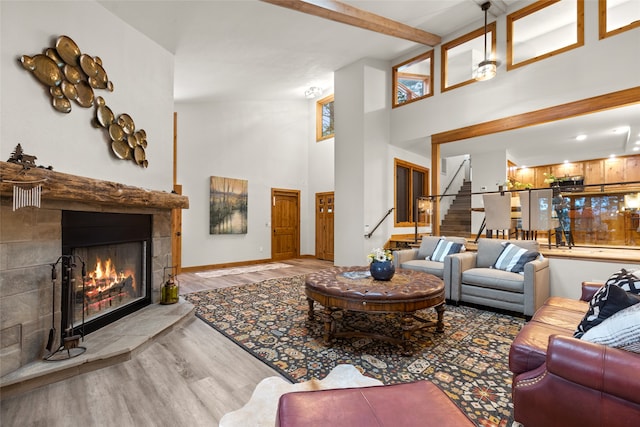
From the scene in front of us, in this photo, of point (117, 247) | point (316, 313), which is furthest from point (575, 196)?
point (117, 247)

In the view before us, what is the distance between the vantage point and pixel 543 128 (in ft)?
18.3

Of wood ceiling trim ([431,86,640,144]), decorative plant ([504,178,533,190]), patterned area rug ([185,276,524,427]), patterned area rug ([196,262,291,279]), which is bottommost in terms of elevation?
patterned area rug ([196,262,291,279])

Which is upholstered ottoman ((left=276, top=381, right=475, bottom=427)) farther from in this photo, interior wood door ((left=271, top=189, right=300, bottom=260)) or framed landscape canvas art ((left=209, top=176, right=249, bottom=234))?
interior wood door ((left=271, top=189, right=300, bottom=260))

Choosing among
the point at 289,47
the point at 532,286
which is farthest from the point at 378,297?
the point at 289,47

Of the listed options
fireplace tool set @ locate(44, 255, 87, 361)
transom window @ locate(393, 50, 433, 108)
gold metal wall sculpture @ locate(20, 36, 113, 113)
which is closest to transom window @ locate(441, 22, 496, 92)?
transom window @ locate(393, 50, 433, 108)

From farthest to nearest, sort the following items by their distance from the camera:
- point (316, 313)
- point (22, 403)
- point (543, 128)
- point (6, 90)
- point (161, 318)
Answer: point (543, 128) → point (316, 313) → point (161, 318) → point (6, 90) → point (22, 403)

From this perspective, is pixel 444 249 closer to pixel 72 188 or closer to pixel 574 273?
pixel 574 273

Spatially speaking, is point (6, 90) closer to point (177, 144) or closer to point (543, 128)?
point (177, 144)

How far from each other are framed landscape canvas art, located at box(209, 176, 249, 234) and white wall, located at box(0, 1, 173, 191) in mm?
2585

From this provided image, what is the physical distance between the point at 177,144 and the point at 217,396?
18.6 feet

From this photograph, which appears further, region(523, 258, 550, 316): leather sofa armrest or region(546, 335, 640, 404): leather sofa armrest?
region(523, 258, 550, 316): leather sofa armrest

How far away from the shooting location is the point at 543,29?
5582 millimetres

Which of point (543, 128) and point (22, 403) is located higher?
point (543, 128)

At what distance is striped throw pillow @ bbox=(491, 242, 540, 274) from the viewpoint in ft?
12.4
